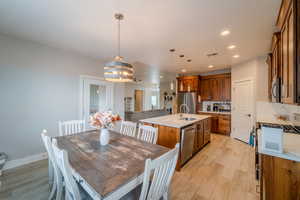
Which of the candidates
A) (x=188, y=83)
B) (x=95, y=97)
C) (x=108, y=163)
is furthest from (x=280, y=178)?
(x=188, y=83)

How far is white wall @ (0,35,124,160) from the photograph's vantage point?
2426mm

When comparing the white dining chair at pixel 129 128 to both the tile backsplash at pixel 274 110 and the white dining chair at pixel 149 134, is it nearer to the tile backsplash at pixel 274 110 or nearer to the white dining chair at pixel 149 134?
the white dining chair at pixel 149 134

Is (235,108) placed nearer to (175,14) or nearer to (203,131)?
(203,131)

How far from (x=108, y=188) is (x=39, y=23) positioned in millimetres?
2690

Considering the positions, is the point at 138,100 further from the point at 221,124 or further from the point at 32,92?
the point at 32,92

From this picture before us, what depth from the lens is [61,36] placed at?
2428 mm

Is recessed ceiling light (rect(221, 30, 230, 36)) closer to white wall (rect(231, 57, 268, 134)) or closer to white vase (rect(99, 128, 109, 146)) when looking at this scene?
white wall (rect(231, 57, 268, 134))

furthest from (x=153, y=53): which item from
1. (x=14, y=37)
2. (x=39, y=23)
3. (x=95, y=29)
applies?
(x=14, y=37)

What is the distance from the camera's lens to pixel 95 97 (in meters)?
3.82

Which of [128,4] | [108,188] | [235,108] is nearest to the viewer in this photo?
[108,188]

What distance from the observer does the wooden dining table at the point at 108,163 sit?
37.3 inches

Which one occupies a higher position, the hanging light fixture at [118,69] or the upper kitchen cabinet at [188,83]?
the upper kitchen cabinet at [188,83]

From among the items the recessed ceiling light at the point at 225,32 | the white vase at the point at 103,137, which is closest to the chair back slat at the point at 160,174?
the white vase at the point at 103,137

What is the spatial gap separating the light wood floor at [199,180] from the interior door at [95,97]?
1.51 metres
